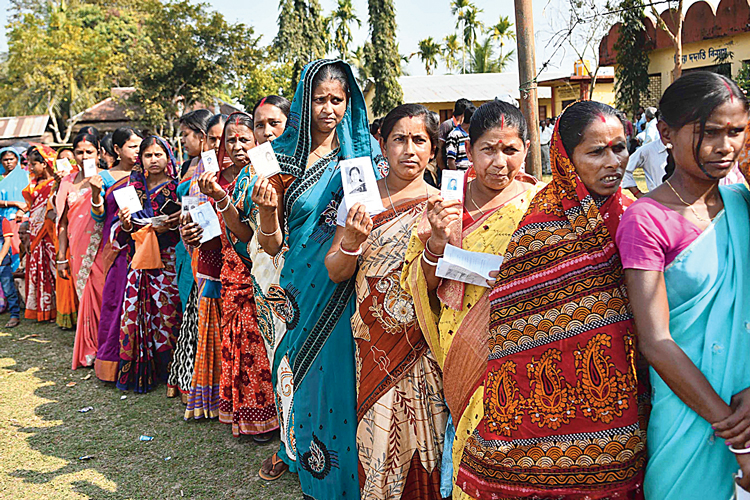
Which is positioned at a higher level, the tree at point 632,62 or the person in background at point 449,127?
the tree at point 632,62

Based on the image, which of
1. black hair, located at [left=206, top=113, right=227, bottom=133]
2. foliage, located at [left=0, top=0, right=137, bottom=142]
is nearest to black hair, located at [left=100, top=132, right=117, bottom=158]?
black hair, located at [left=206, top=113, right=227, bottom=133]

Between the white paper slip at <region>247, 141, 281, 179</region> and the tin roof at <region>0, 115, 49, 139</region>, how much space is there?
3269 centimetres

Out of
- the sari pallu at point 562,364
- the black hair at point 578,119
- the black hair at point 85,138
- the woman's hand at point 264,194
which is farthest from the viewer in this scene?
the black hair at point 85,138

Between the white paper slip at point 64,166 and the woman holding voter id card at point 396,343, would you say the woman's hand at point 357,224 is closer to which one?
the woman holding voter id card at point 396,343

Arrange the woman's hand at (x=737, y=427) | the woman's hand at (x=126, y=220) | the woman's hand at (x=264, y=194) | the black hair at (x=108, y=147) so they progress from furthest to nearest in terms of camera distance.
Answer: the black hair at (x=108, y=147) < the woman's hand at (x=126, y=220) < the woman's hand at (x=264, y=194) < the woman's hand at (x=737, y=427)

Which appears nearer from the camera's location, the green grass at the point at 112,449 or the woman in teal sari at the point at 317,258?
the woman in teal sari at the point at 317,258

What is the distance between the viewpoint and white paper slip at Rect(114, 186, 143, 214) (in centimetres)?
488

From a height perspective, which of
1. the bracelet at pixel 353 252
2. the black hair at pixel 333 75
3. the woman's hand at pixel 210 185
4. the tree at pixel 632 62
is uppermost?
the tree at pixel 632 62

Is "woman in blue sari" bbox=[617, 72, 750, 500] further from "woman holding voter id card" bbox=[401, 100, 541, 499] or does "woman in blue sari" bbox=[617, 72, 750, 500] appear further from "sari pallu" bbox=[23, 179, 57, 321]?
"sari pallu" bbox=[23, 179, 57, 321]

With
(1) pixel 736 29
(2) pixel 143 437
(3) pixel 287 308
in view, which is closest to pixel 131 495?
(2) pixel 143 437

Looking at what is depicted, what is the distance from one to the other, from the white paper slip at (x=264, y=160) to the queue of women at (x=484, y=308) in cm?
6

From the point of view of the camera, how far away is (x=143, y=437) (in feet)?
14.4

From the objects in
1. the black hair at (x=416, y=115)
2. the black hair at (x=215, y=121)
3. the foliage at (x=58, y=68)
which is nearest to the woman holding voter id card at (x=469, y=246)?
the black hair at (x=416, y=115)

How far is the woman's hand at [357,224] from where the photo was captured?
2479 millimetres
